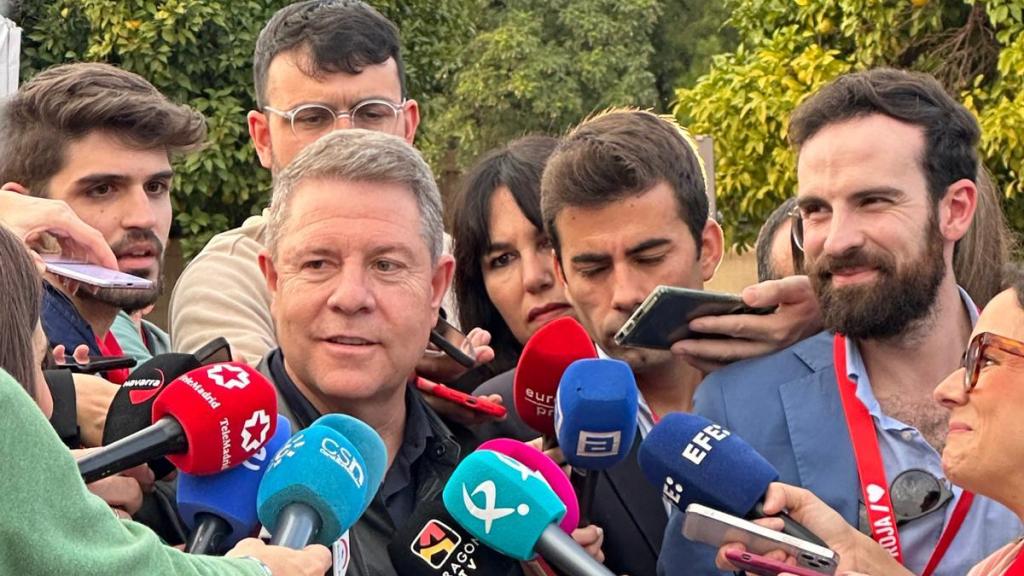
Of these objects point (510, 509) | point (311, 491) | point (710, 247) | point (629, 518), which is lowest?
point (629, 518)

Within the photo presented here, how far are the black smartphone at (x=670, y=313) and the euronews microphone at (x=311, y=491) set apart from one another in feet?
3.27

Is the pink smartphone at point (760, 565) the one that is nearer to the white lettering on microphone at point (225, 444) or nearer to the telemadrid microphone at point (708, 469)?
the telemadrid microphone at point (708, 469)

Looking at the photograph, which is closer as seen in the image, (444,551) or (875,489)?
(444,551)

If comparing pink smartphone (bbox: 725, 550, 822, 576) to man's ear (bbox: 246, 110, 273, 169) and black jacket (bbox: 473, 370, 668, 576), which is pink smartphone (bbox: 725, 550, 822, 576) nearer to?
black jacket (bbox: 473, 370, 668, 576)

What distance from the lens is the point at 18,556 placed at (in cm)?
230

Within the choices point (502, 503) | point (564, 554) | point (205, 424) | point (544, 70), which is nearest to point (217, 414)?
point (205, 424)

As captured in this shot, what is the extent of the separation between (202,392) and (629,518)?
1312 mm

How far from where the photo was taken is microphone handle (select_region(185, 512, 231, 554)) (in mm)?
2895

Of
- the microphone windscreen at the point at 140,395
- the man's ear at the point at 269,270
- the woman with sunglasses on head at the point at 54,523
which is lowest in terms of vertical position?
the man's ear at the point at 269,270

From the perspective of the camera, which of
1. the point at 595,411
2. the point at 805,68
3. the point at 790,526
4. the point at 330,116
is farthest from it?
the point at 805,68

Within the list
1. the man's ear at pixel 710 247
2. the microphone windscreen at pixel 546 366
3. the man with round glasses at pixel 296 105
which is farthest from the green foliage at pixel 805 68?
the microphone windscreen at pixel 546 366

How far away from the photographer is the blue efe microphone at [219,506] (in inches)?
115

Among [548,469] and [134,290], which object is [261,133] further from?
[548,469]

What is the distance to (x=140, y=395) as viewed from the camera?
10.2 ft
